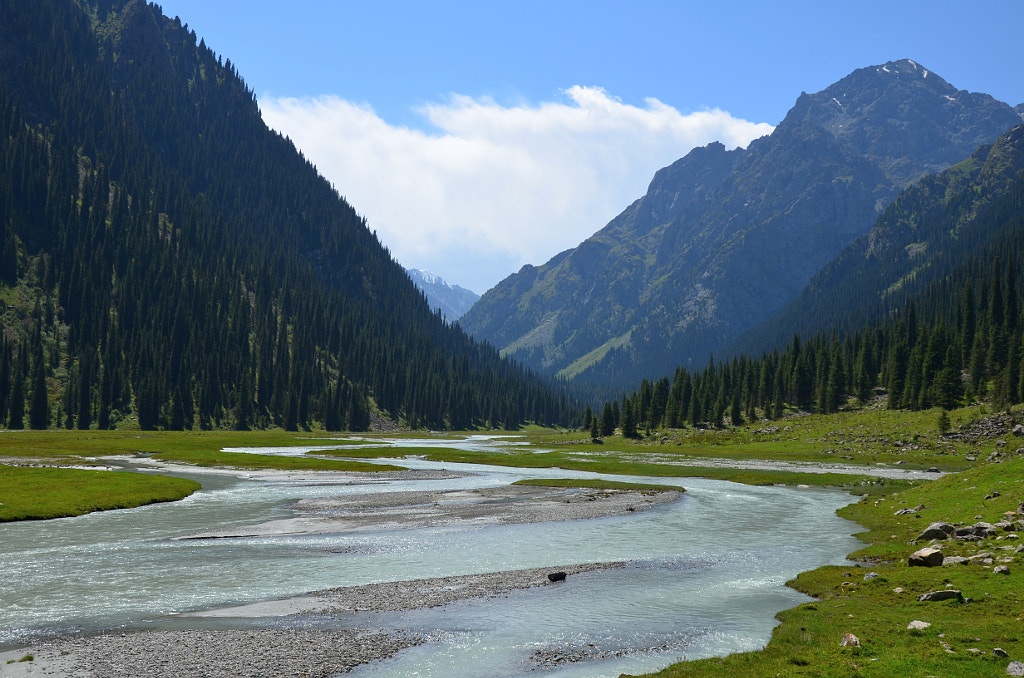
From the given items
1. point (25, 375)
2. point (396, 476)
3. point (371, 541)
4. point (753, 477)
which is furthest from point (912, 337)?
point (25, 375)

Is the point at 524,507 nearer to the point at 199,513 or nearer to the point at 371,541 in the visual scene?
the point at 371,541

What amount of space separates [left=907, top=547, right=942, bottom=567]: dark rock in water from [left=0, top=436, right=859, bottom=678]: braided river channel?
16.7 feet

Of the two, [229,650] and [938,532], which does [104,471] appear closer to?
[229,650]

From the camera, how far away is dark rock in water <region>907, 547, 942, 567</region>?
83.9 ft

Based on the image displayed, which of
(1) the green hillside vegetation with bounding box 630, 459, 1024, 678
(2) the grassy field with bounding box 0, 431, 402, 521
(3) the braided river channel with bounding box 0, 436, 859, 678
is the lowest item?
(2) the grassy field with bounding box 0, 431, 402, 521

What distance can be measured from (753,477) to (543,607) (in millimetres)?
55406

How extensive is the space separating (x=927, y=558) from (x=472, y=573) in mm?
20232

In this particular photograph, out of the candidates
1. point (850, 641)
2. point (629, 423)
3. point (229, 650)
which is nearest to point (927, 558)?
point (850, 641)

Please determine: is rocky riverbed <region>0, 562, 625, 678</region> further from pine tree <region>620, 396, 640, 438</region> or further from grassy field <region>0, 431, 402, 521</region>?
pine tree <region>620, 396, 640, 438</region>

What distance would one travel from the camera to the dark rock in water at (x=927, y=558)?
2556cm

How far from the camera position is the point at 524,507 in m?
50.2

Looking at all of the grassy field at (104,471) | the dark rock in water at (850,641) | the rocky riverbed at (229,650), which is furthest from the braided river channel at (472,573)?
the grassy field at (104,471)

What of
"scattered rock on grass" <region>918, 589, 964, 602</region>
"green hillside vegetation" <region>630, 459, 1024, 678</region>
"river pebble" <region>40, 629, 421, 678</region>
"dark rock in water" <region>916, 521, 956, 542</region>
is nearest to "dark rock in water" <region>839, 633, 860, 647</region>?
"green hillside vegetation" <region>630, 459, 1024, 678</region>

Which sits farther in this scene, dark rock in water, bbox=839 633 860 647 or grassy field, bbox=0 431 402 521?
grassy field, bbox=0 431 402 521
